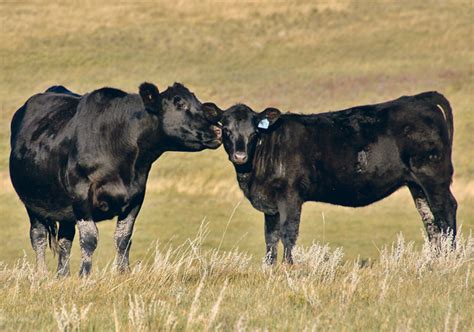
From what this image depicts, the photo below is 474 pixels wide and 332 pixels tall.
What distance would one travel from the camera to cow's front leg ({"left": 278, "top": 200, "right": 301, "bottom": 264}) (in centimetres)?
1333

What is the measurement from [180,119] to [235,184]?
52.8 feet

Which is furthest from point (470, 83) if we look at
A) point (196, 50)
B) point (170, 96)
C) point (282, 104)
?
point (170, 96)

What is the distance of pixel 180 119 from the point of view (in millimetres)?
12531

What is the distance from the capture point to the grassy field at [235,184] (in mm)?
8867

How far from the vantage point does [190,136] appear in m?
12.5

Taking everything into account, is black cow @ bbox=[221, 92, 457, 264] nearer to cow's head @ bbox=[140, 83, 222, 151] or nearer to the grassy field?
the grassy field

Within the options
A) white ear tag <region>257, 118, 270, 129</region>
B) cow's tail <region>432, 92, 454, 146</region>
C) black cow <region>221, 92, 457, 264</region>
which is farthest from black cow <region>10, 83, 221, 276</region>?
cow's tail <region>432, 92, 454, 146</region>

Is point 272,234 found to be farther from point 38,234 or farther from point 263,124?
point 38,234

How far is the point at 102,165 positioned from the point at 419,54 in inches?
1438

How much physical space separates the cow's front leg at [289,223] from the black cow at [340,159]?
1 cm

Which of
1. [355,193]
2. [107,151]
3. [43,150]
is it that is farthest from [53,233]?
[355,193]

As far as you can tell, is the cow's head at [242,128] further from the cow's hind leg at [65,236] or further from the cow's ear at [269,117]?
the cow's hind leg at [65,236]

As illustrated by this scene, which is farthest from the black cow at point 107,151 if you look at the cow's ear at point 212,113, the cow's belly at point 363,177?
the cow's belly at point 363,177

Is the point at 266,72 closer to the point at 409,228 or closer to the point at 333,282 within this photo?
the point at 409,228
